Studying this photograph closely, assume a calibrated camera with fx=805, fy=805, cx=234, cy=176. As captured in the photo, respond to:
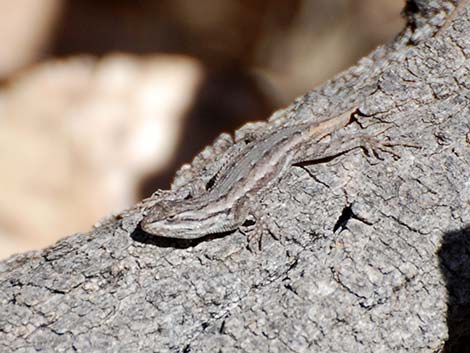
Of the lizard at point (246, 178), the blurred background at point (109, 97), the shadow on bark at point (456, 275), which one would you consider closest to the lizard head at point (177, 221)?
the lizard at point (246, 178)

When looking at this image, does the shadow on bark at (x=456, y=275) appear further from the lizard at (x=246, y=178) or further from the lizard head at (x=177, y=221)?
the lizard head at (x=177, y=221)

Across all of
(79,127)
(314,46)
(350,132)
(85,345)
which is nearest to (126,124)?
(79,127)

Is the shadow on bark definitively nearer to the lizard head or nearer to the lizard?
the lizard

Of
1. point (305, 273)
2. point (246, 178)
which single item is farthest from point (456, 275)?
point (246, 178)

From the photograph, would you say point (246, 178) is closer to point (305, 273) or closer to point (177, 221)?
point (177, 221)

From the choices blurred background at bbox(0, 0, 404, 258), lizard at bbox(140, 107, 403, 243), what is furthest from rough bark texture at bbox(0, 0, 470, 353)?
blurred background at bbox(0, 0, 404, 258)

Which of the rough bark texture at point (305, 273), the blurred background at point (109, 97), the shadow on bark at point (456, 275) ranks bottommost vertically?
the shadow on bark at point (456, 275)
